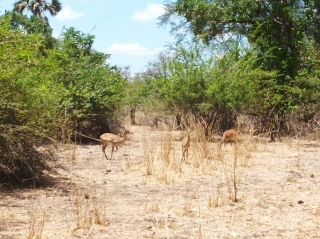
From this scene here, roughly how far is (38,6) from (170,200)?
27248mm

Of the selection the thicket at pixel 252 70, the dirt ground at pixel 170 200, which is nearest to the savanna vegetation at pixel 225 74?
the thicket at pixel 252 70

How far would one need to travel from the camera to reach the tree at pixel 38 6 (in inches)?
1299

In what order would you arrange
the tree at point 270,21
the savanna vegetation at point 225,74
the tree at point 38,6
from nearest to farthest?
the savanna vegetation at point 225,74 → the tree at point 270,21 → the tree at point 38,6

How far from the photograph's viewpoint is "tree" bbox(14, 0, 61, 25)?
108 feet

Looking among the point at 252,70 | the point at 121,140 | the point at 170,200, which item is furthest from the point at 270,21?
the point at 170,200

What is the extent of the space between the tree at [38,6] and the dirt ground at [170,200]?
72.2 ft

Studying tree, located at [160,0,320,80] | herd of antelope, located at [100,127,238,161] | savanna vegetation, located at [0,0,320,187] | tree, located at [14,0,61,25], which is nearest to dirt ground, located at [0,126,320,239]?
herd of antelope, located at [100,127,238,161]

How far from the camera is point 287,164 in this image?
1252cm

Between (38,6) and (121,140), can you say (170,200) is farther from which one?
(38,6)

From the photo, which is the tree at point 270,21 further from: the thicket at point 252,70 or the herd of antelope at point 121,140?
the herd of antelope at point 121,140

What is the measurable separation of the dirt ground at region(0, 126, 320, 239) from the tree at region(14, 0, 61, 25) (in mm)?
22000

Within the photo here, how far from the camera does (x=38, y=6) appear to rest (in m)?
33.2

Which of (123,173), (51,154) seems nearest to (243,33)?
(123,173)

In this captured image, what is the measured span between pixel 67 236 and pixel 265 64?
1652cm
